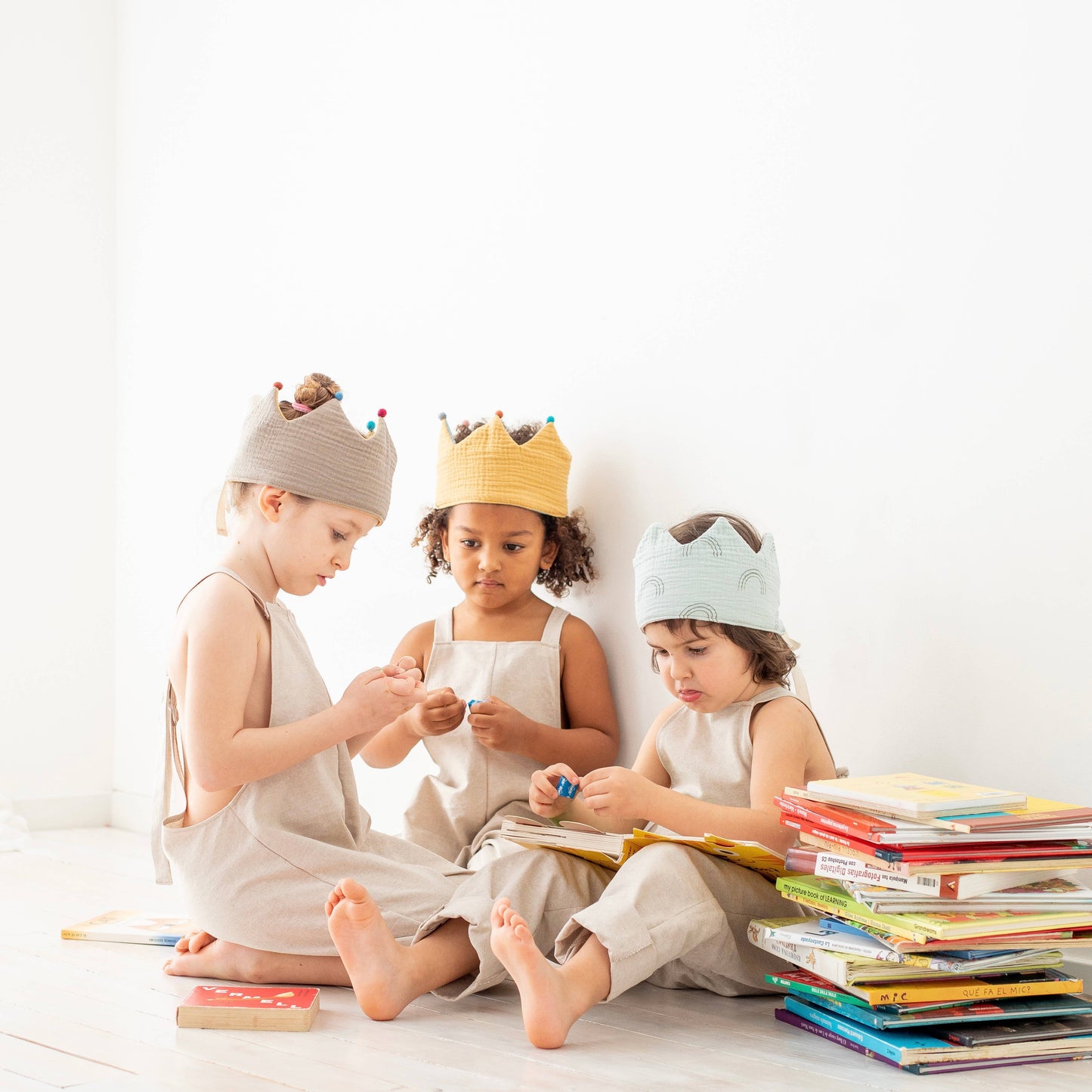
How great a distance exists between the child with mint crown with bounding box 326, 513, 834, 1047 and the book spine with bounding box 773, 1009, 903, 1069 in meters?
0.10

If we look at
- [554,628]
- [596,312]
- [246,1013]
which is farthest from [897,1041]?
[596,312]

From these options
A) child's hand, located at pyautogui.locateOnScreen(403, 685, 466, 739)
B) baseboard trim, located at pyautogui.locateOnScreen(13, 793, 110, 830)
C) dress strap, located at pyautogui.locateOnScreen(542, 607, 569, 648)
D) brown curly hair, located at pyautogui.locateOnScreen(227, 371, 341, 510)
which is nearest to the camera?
brown curly hair, located at pyautogui.locateOnScreen(227, 371, 341, 510)

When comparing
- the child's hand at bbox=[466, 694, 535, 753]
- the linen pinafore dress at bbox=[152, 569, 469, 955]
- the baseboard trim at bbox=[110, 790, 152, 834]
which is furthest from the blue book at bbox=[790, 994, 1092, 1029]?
the baseboard trim at bbox=[110, 790, 152, 834]

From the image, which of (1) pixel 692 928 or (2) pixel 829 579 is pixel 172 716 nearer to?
(1) pixel 692 928

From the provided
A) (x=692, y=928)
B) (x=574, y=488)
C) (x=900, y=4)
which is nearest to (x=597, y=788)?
(x=692, y=928)

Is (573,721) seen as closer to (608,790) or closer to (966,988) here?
(608,790)

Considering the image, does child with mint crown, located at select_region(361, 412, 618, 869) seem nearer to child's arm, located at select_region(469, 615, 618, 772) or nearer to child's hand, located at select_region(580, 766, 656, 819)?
child's arm, located at select_region(469, 615, 618, 772)

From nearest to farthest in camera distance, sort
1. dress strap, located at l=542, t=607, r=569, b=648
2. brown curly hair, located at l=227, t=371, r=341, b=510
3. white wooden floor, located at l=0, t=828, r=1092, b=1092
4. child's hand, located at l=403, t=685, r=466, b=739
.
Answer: white wooden floor, located at l=0, t=828, r=1092, b=1092 < brown curly hair, located at l=227, t=371, r=341, b=510 < child's hand, located at l=403, t=685, r=466, b=739 < dress strap, located at l=542, t=607, r=569, b=648

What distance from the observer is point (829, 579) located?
176 centimetres

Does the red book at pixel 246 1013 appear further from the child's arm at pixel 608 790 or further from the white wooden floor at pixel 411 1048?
the child's arm at pixel 608 790

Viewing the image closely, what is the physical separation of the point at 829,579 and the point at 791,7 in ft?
2.74

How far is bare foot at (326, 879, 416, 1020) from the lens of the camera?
4.58ft

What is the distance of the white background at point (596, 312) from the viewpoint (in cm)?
157

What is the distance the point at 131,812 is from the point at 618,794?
186cm
